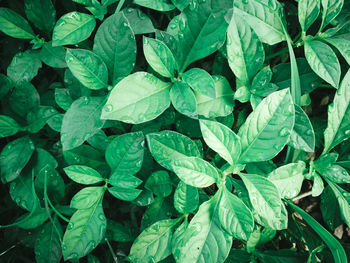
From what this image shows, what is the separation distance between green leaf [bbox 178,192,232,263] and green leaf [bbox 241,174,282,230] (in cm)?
14

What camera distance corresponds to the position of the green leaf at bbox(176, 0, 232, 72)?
3.62ft

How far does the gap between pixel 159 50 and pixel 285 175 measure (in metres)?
0.73

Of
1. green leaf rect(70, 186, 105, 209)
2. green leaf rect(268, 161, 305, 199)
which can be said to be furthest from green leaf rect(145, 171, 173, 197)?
green leaf rect(268, 161, 305, 199)

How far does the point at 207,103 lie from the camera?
122cm

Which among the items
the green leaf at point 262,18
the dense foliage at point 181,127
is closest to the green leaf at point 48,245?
the dense foliage at point 181,127

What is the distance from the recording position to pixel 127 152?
3.89 feet

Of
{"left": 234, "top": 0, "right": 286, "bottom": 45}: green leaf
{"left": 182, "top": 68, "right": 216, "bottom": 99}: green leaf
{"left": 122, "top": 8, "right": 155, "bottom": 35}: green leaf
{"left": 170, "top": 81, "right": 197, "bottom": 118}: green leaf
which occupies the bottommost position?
{"left": 170, "top": 81, "right": 197, "bottom": 118}: green leaf

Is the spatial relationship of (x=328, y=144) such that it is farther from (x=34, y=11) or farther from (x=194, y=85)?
(x=34, y=11)

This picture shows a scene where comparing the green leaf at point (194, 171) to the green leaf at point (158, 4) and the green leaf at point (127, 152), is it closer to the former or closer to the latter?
the green leaf at point (127, 152)

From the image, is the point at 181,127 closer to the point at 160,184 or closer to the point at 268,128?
the point at 160,184

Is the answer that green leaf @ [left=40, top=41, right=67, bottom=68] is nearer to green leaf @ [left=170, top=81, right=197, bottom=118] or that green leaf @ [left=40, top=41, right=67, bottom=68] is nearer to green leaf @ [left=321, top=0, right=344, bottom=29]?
green leaf @ [left=170, top=81, right=197, bottom=118]

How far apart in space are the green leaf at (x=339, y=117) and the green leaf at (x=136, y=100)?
71 cm

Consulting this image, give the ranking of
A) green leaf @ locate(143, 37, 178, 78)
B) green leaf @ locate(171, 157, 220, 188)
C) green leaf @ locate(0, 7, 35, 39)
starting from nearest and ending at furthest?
green leaf @ locate(171, 157, 220, 188) → green leaf @ locate(143, 37, 178, 78) → green leaf @ locate(0, 7, 35, 39)

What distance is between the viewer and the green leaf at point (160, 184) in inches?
48.7
